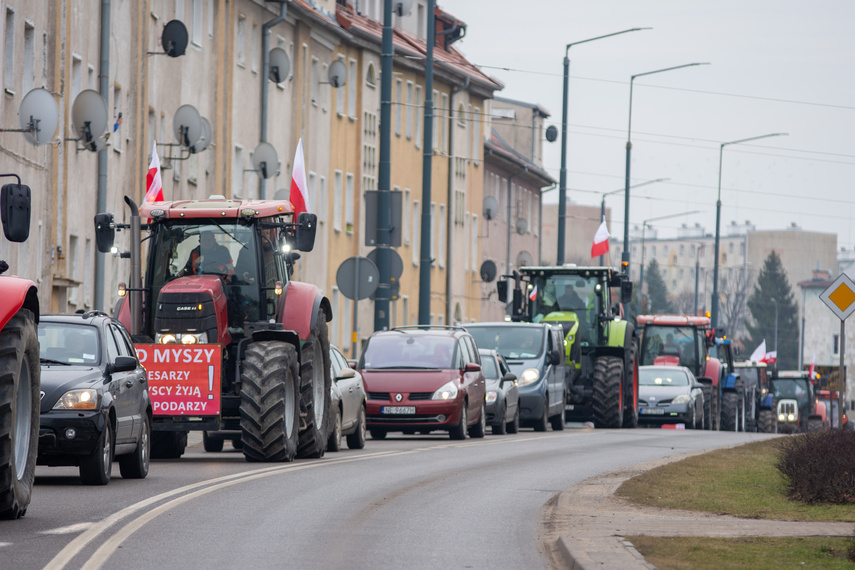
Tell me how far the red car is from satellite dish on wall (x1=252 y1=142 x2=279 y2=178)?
54.0ft

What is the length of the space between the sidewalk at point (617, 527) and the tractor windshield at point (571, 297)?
68.6ft

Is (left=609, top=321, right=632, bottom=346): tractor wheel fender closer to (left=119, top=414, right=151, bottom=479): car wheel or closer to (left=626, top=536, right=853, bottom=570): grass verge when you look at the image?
(left=119, top=414, right=151, bottom=479): car wheel

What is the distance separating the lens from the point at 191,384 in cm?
1952

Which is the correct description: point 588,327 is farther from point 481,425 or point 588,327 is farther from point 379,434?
point 379,434

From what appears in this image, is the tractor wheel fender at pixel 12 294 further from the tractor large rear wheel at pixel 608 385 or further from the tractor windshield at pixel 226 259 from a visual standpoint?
the tractor large rear wheel at pixel 608 385

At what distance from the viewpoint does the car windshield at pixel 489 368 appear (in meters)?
31.8

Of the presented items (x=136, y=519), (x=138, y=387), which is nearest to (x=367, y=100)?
(x=138, y=387)

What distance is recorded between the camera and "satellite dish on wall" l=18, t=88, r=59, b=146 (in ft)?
90.3

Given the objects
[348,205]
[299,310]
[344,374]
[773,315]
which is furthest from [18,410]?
[773,315]

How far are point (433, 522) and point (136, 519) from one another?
227 cm

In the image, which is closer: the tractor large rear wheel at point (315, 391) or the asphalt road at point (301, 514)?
the asphalt road at point (301, 514)

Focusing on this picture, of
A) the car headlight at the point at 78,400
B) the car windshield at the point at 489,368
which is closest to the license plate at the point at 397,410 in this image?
the car windshield at the point at 489,368

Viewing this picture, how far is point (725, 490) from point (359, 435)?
8684 millimetres

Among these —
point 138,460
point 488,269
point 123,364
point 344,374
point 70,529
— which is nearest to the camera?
point 70,529
